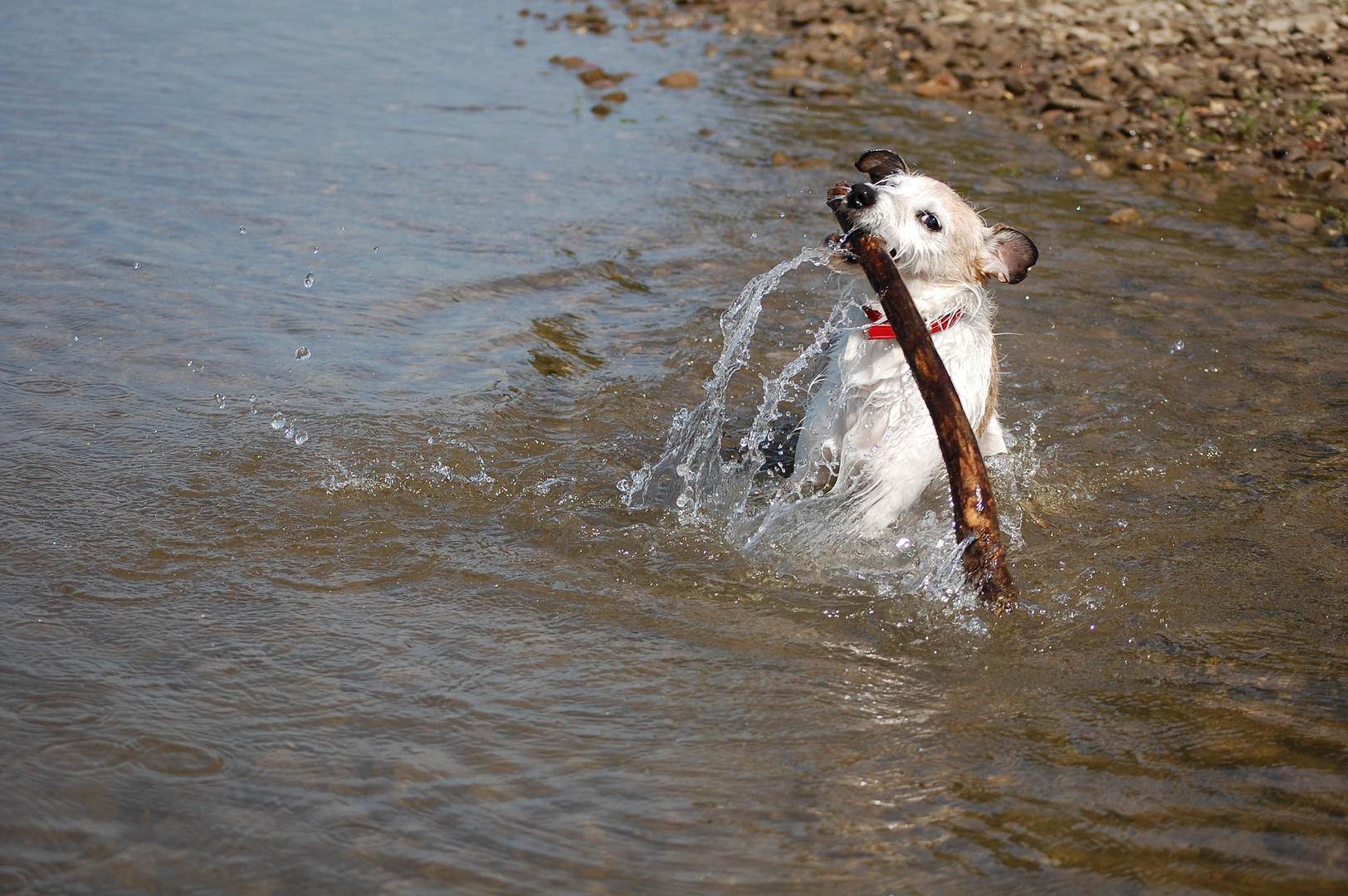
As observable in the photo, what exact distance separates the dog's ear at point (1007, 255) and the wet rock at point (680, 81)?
9451 millimetres

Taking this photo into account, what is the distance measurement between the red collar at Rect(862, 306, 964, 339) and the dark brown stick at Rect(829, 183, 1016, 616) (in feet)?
1.59

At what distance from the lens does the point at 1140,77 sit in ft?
42.7

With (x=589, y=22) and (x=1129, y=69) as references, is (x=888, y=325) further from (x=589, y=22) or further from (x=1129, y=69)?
(x=589, y=22)

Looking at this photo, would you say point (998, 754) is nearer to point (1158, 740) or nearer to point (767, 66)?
point (1158, 740)

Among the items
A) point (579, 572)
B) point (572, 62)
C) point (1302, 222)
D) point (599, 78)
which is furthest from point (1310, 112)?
point (579, 572)

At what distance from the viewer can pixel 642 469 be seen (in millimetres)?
5715

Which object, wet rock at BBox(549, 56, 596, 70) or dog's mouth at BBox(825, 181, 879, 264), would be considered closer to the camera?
dog's mouth at BBox(825, 181, 879, 264)

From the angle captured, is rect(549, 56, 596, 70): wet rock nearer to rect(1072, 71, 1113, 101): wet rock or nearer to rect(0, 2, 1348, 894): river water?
rect(0, 2, 1348, 894): river water

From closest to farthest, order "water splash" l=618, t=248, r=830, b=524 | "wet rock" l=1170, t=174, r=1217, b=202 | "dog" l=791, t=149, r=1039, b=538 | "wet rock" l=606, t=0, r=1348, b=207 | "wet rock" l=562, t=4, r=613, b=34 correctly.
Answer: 1. "dog" l=791, t=149, r=1039, b=538
2. "water splash" l=618, t=248, r=830, b=524
3. "wet rock" l=1170, t=174, r=1217, b=202
4. "wet rock" l=606, t=0, r=1348, b=207
5. "wet rock" l=562, t=4, r=613, b=34

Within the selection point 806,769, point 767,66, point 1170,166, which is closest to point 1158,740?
point 806,769

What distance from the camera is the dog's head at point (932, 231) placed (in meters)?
4.95

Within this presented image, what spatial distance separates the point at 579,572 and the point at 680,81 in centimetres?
1058

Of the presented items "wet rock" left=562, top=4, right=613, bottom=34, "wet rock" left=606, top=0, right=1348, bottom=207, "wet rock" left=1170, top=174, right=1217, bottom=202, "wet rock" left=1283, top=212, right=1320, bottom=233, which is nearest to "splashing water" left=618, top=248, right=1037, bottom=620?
"wet rock" left=1283, top=212, right=1320, bottom=233

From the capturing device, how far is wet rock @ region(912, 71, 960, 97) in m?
13.6
